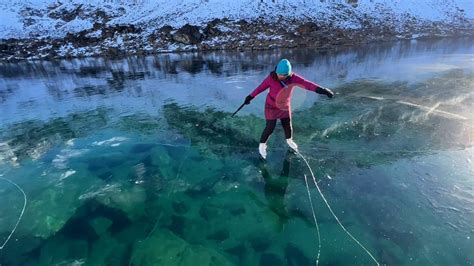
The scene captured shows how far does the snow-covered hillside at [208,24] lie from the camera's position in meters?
27.9

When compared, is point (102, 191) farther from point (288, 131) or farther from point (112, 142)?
point (288, 131)

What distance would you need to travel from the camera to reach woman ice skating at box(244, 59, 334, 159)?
514cm

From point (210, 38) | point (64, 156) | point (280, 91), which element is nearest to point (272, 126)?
point (280, 91)

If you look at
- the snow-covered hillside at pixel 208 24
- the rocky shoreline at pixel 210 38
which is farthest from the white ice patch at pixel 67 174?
the snow-covered hillside at pixel 208 24

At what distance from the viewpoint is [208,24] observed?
30.7 m

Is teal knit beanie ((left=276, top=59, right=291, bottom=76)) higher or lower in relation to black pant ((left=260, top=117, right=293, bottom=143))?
higher

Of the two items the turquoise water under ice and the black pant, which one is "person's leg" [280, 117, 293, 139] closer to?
the black pant

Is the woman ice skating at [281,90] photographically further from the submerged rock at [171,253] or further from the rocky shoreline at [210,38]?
the rocky shoreline at [210,38]

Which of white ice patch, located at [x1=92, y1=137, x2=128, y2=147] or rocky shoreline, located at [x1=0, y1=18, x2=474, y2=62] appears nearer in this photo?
white ice patch, located at [x1=92, y1=137, x2=128, y2=147]

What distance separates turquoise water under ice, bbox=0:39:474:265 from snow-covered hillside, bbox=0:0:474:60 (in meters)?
18.5

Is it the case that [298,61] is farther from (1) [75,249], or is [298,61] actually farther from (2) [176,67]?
(1) [75,249]

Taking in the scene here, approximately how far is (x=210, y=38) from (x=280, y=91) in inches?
984

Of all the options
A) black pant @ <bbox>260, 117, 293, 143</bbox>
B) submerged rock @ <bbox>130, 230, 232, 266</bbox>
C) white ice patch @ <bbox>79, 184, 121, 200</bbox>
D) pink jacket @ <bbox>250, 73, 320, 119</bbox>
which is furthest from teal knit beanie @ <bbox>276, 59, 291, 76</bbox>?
white ice patch @ <bbox>79, 184, 121, 200</bbox>

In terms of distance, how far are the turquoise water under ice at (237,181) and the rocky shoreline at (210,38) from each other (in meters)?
17.8
